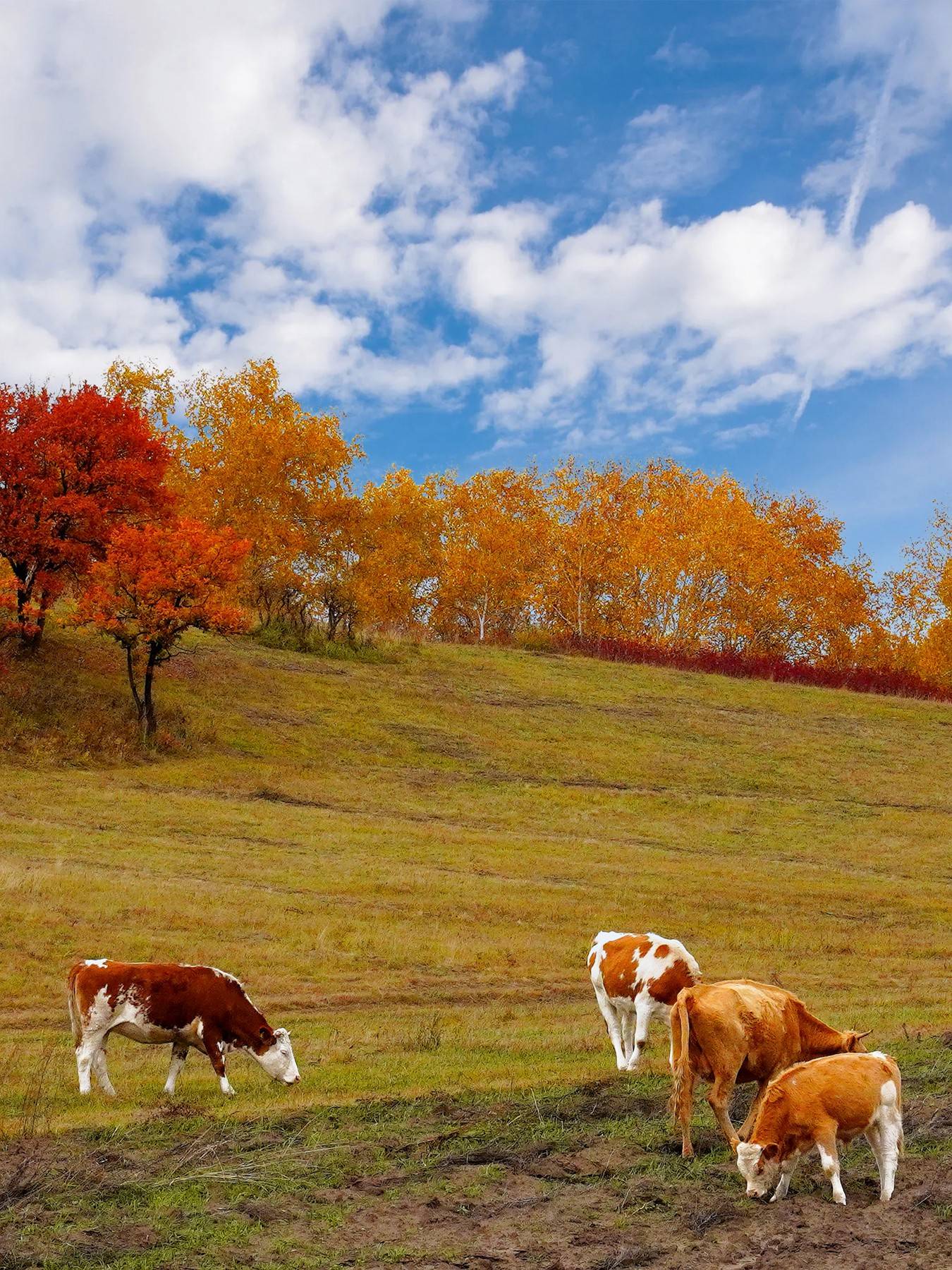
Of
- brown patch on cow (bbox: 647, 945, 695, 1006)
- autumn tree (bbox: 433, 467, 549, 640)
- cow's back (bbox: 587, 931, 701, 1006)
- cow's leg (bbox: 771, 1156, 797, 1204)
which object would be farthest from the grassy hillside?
autumn tree (bbox: 433, 467, 549, 640)

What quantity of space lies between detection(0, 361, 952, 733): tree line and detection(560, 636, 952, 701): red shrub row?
3633mm

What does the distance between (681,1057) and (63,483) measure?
1522 inches

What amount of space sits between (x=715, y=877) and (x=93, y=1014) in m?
21.3

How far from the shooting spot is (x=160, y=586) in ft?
128

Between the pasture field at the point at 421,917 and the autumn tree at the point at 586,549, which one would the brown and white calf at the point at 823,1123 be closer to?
the pasture field at the point at 421,917

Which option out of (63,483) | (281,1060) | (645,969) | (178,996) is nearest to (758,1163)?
(645,969)

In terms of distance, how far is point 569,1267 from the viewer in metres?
7.80

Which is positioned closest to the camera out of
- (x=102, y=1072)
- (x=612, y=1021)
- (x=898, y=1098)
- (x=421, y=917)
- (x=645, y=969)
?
(x=898, y=1098)

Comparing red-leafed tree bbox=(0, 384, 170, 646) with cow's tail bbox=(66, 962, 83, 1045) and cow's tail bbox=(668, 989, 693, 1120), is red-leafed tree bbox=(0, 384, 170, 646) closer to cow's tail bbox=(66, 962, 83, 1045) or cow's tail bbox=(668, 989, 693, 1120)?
cow's tail bbox=(66, 962, 83, 1045)

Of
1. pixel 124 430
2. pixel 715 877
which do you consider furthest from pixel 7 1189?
pixel 124 430

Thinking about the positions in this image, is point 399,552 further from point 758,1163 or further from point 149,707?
point 758,1163

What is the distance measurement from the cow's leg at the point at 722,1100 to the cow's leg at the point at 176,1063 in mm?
6511

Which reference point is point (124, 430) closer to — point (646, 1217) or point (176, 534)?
point (176, 534)

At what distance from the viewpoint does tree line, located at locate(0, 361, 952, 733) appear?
41531 millimetres
